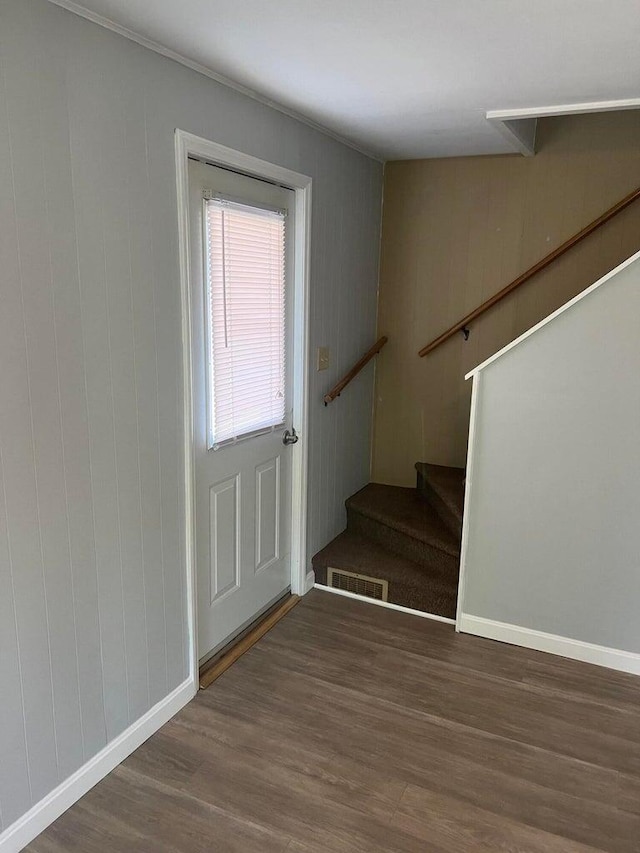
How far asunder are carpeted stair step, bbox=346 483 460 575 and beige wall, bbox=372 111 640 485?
35cm

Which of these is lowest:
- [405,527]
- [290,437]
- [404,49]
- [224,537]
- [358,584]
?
[358,584]

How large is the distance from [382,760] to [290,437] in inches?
59.0

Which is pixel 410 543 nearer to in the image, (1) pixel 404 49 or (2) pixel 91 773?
(2) pixel 91 773

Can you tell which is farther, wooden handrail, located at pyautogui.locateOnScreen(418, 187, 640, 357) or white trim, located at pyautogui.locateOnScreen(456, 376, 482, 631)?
wooden handrail, located at pyautogui.locateOnScreen(418, 187, 640, 357)

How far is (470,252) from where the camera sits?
3729 millimetres

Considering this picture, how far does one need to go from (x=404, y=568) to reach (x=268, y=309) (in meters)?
1.55

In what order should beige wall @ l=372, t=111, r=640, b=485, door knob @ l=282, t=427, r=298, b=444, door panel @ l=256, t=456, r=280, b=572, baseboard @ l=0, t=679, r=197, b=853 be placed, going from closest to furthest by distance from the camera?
A: baseboard @ l=0, t=679, r=197, b=853 < door panel @ l=256, t=456, r=280, b=572 < door knob @ l=282, t=427, r=298, b=444 < beige wall @ l=372, t=111, r=640, b=485

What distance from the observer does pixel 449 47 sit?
1.93 meters

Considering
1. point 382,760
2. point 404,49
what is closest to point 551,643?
point 382,760

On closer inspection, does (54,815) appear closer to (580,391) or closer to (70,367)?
(70,367)

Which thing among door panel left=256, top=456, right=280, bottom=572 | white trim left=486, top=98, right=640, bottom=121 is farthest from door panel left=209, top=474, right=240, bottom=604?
white trim left=486, top=98, right=640, bottom=121

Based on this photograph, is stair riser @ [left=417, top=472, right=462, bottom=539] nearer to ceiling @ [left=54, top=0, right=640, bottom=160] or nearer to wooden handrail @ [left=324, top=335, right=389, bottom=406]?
wooden handrail @ [left=324, top=335, right=389, bottom=406]

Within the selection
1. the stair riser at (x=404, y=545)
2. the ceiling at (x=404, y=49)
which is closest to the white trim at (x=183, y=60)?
the ceiling at (x=404, y=49)

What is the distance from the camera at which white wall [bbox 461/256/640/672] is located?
262 cm
